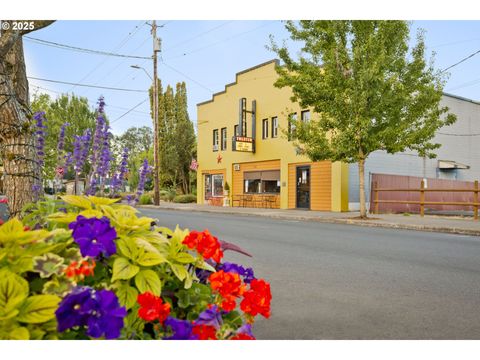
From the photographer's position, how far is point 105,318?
4.95 ft

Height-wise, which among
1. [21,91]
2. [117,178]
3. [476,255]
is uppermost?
[21,91]

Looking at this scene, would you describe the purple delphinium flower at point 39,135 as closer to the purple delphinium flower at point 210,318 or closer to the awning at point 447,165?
the purple delphinium flower at point 210,318

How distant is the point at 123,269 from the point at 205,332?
1.42 feet

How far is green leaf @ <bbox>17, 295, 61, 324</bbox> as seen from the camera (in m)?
1.50

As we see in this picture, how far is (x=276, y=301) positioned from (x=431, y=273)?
9.58ft

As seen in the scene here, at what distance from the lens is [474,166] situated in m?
30.7

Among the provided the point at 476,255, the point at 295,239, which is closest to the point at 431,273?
the point at 476,255

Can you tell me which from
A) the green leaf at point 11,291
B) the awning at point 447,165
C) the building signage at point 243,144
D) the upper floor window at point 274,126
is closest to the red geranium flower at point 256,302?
the green leaf at point 11,291

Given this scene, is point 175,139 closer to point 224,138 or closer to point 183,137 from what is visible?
point 183,137

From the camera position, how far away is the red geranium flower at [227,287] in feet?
6.25

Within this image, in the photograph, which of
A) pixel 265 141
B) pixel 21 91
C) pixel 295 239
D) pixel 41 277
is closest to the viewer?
pixel 41 277

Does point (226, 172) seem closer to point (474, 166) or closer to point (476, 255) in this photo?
point (474, 166)

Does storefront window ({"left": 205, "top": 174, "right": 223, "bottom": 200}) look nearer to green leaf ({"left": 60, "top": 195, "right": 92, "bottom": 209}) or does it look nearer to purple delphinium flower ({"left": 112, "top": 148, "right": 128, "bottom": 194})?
purple delphinium flower ({"left": 112, "top": 148, "right": 128, "bottom": 194})

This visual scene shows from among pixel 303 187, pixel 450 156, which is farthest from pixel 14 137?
pixel 450 156
